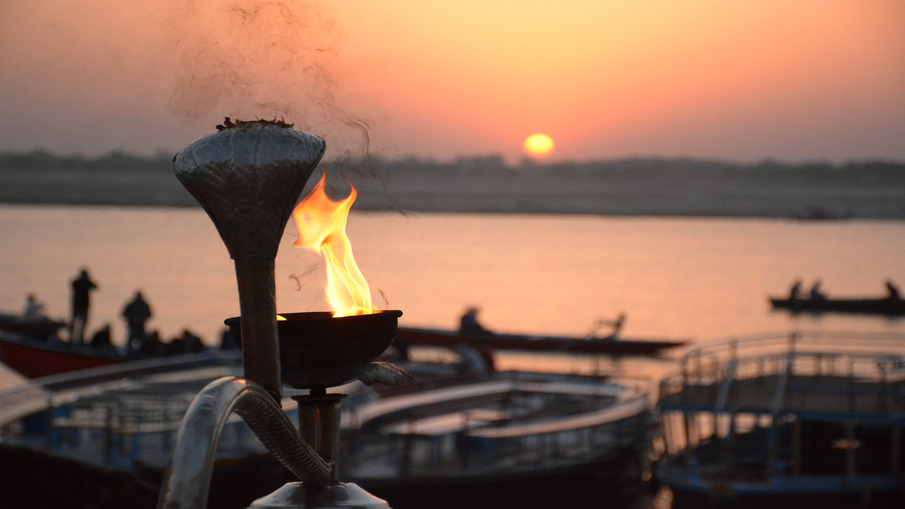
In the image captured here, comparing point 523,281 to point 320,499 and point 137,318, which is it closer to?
point 137,318

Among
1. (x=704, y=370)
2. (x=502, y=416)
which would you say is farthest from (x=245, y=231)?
(x=704, y=370)

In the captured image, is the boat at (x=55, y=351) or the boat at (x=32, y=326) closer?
the boat at (x=55, y=351)

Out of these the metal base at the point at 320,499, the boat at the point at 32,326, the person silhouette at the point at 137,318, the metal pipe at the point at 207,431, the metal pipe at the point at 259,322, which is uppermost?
the metal pipe at the point at 259,322

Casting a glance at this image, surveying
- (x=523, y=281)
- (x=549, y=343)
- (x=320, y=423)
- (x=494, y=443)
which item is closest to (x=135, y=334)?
(x=494, y=443)

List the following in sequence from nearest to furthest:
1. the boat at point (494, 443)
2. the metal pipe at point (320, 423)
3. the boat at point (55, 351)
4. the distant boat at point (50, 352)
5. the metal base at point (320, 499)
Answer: the metal base at point (320, 499)
the metal pipe at point (320, 423)
the boat at point (494, 443)
the boat at point (55, 351)
the distant boat at point (50, 352)

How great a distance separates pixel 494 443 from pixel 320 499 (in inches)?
575

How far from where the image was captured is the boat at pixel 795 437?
1555 centimetres

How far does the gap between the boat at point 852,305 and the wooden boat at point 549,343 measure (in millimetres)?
24274

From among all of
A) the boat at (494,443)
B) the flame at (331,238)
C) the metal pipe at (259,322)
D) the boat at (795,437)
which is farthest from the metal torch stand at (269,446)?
the boat at (795,437)

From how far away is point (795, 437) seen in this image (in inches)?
619

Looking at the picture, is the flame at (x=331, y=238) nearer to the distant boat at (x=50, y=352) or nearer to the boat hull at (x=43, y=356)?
the distant boat at (x=50, y=352)

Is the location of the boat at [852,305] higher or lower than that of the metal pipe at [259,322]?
lower

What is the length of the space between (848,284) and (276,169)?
107 m

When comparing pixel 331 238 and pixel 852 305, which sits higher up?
pixel 331 238
